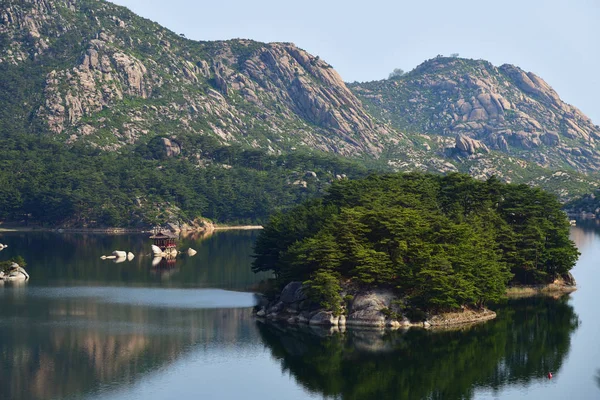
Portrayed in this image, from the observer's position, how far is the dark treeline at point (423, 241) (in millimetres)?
102062

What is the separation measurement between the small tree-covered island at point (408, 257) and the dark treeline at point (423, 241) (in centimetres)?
15

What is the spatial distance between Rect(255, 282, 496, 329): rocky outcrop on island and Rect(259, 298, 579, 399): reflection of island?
2249 millimetres

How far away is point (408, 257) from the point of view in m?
106

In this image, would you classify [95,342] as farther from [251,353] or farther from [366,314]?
[366,314]

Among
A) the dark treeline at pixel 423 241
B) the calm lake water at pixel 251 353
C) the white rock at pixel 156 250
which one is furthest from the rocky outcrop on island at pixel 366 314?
the white rock at pixel 156 250

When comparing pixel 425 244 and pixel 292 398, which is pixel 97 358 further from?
pixel 425 244

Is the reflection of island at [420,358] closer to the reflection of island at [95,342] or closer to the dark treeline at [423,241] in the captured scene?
the dark treeline at [423,241]

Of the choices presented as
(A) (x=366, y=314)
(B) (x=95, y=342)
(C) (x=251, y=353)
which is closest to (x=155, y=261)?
(B) (x=95, y=342)

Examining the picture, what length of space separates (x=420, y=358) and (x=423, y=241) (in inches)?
933

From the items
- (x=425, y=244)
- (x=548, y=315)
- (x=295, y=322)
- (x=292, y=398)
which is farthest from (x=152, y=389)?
(x=548, y=315)

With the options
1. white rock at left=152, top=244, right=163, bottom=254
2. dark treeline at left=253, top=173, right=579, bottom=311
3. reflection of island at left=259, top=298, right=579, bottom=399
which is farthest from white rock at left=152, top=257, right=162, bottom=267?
reflection of island at left=259, top=298, right=579, bottom=399

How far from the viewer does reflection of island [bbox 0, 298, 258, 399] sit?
78.6 meters

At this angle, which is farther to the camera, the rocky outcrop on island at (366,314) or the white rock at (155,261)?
the white rock at (155,261)

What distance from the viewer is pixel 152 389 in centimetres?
7662
